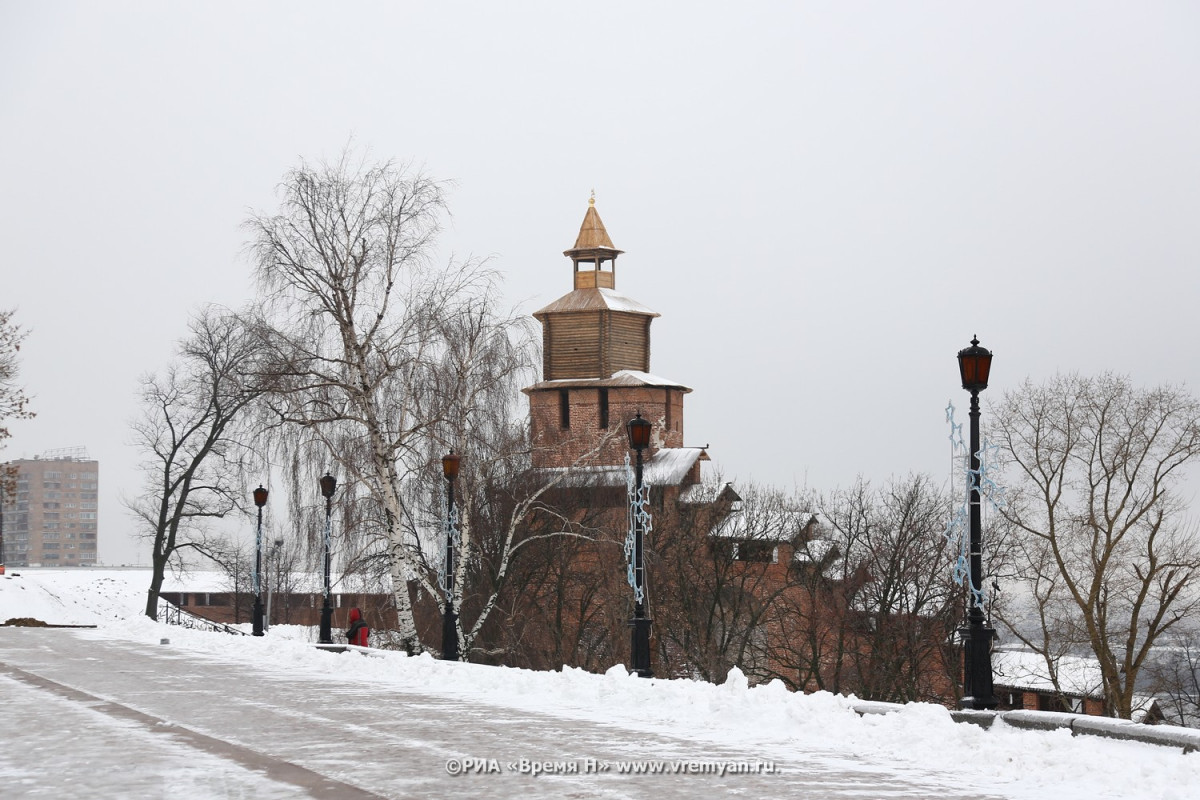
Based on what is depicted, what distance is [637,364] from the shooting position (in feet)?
222

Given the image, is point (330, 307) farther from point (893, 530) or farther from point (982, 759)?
point (893, 530)

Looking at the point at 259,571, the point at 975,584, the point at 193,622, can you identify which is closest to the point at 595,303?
the point at 193,622

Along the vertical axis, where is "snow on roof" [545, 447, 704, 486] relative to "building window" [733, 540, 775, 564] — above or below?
above

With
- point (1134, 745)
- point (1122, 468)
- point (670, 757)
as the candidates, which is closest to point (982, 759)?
point (1134, 745)

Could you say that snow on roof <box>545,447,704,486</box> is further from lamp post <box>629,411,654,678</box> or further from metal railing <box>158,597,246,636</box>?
lamp post <box>629,411,654,678</box>

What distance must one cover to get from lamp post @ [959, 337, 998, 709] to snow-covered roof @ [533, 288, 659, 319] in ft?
169

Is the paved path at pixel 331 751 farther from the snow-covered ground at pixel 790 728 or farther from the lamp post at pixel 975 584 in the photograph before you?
the lamp post at pixel 975 584

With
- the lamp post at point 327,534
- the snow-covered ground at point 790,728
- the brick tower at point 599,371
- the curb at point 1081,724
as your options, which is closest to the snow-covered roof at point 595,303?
the brick tower at point 599,371

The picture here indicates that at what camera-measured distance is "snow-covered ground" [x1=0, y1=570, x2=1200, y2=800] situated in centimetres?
967

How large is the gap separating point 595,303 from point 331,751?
55.9 meters

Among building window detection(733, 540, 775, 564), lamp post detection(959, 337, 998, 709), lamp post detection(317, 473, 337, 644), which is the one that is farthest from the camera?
building window detection(733, 540, 775, 564)

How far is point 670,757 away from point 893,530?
39.8 metres

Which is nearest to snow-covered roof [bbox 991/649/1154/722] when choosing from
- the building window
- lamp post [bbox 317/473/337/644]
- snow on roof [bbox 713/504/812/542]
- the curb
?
snow on roof [bbox 713/504/812/542]

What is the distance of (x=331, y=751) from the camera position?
11.2 meters
